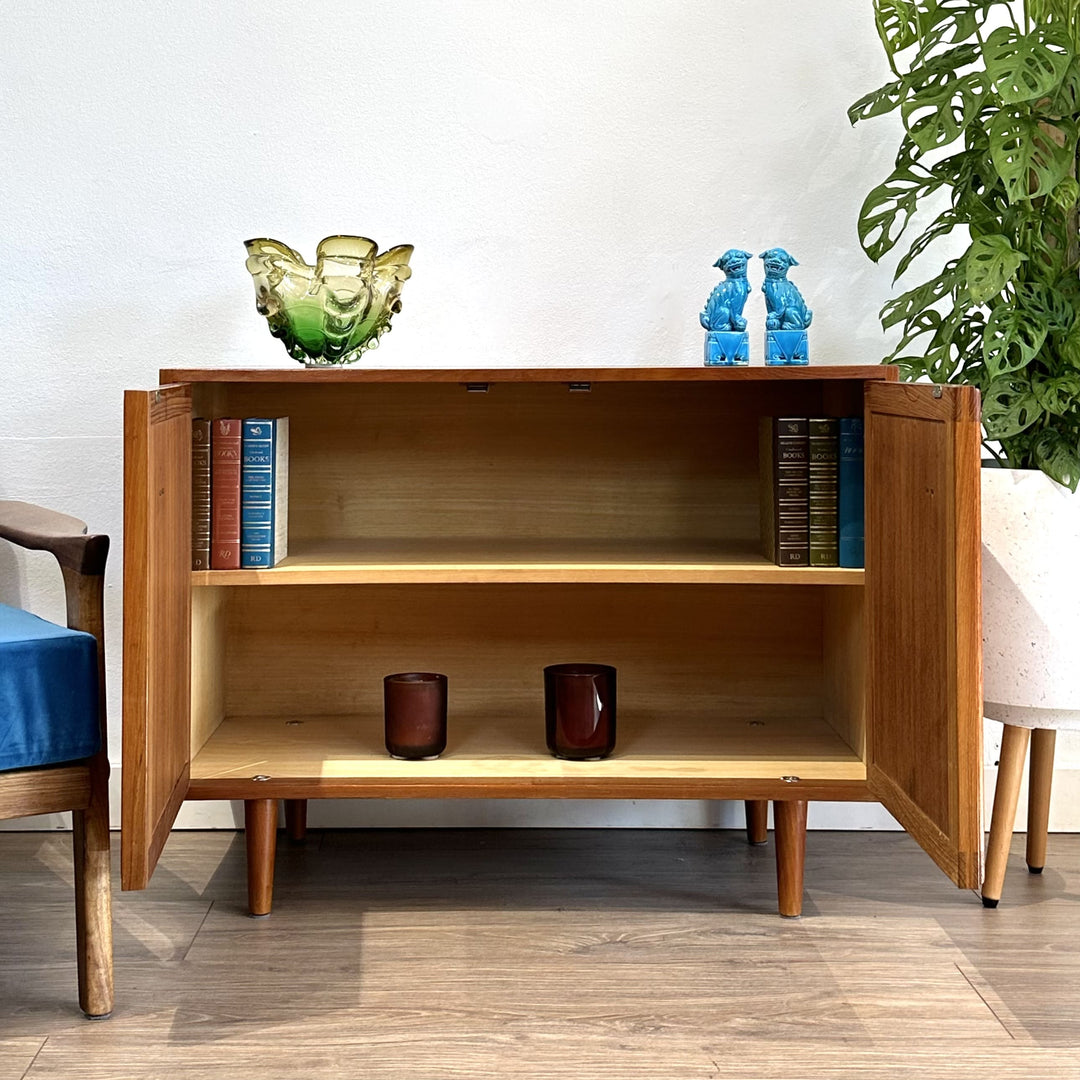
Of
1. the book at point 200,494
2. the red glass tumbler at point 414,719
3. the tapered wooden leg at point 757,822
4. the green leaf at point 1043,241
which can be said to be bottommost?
the tapered wooden leg at point 757,822

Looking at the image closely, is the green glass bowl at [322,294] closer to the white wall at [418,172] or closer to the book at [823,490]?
the white wall at [418,172]

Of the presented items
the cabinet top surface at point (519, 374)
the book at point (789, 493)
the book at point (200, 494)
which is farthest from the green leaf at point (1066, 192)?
the book at point (200, 494)

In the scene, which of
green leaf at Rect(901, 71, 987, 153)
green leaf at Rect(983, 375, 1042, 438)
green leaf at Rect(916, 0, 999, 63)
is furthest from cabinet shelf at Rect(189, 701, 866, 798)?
green leaf at Rect(916, 0, 999, 63)

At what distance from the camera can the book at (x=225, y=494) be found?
1672 mm

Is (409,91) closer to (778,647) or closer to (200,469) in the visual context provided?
(200,469)

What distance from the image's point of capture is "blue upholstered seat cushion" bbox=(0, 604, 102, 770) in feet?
4.35

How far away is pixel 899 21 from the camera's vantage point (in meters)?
1.81

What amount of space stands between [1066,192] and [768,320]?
0.42 m

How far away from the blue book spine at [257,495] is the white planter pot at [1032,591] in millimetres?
969

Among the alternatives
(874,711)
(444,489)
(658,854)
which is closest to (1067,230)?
(874,711)

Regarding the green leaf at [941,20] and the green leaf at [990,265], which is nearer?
the green leaf at [990,265]

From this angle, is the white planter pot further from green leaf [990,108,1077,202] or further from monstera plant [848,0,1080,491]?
green leaf [990,108,1077,202]

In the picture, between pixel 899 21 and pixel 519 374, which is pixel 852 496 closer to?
pixel 519 374

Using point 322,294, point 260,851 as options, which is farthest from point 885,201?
point 260,851
